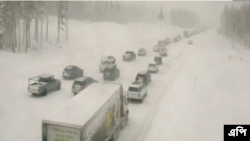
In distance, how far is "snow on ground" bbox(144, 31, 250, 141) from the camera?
17.2 m

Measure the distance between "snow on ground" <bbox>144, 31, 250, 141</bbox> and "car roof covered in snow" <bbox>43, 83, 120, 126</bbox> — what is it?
177 inches

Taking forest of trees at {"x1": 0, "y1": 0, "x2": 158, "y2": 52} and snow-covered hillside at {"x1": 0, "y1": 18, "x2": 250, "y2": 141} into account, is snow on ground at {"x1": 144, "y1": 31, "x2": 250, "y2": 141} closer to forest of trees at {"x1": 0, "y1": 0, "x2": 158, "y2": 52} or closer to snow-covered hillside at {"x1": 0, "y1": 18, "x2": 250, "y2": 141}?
snow-covered hillside at {"x1": 0, "y1": 18, "x2": 250, "y2": 141}

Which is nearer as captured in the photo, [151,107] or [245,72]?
[151,107]

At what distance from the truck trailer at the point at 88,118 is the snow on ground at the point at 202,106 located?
3.65m

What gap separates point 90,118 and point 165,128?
8056mm

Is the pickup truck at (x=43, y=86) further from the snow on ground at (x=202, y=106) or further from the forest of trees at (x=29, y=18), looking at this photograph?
the forest of trees at (x=29, y=18)

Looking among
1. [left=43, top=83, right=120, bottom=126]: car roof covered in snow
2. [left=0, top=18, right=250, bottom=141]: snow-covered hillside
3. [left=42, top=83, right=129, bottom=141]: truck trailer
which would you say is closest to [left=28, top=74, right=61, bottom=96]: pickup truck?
[left=0, top=18, right=250, bottom=141]: snow-covered hillside

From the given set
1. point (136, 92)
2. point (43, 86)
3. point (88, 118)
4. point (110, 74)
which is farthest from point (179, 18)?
point (88, 118)

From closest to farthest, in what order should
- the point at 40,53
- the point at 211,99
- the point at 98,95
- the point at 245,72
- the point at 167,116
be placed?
1. the point at 98,95
2. the point at 167,116
3. the point at 211,99
4. the point at 245,72
5. the point at 40,53

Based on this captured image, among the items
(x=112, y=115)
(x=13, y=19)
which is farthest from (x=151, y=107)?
(x=13, y=19)

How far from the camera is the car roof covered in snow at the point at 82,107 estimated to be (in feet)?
36.3

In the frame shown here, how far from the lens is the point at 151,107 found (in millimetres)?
22156

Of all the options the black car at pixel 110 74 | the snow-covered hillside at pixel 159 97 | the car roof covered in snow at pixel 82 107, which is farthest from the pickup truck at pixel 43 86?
the car roof covered in snow at pixel 82 107

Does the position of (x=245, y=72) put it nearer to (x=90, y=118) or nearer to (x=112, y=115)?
(x=112, y=115)
